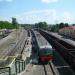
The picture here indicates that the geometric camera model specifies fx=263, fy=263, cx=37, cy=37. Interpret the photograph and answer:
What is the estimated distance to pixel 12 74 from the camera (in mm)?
18516

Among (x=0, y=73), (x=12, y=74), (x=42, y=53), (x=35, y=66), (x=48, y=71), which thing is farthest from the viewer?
(x=42, y=53)

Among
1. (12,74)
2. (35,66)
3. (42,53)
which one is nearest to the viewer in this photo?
(12,74)

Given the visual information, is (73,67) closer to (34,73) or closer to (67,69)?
(67,69)

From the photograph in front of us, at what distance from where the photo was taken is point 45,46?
34094mm

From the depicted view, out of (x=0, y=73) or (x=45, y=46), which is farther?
(x=45, y=46)

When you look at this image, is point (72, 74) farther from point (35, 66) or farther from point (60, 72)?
point (35, 66)

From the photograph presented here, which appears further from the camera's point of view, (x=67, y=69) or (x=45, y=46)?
(x=45, y=46)

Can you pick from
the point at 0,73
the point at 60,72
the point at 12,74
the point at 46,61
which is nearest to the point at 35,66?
the point at 46,61

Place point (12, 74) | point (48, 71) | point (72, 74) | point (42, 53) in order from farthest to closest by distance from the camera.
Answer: point (42, 53), point (48, 71), point (72, 74), point (12, 74)

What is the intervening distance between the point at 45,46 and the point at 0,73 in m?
17.9

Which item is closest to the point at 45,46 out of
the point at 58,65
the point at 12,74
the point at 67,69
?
the point at 58,65

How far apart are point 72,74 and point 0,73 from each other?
10347 mm

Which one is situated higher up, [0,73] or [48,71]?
[0,73]

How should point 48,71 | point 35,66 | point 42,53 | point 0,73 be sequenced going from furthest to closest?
point 42,53, point 35,66, point 48,71, point 0,73
